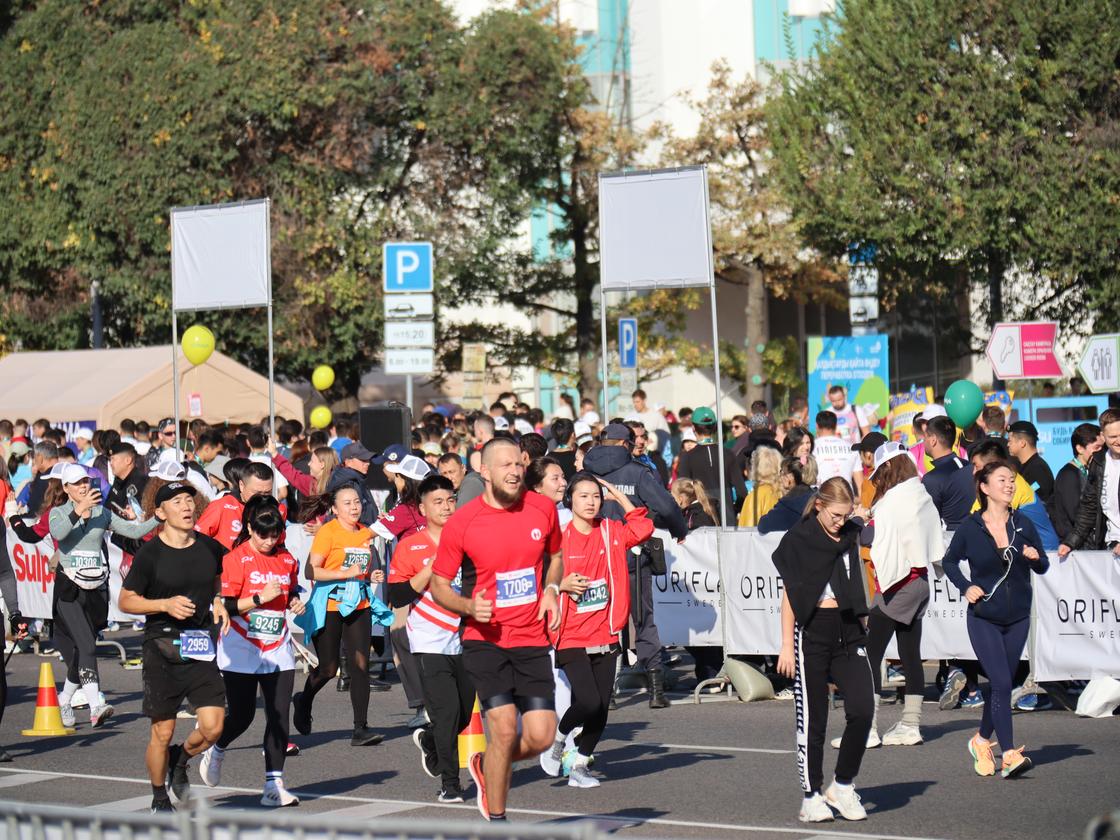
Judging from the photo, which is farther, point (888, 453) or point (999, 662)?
point (888, 453)

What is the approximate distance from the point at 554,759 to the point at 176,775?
2.14 meters

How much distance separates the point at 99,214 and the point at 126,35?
140 inches

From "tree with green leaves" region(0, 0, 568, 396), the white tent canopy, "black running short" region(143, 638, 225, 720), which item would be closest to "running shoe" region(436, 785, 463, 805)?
"black running short" region(143, 638, 225, 720)

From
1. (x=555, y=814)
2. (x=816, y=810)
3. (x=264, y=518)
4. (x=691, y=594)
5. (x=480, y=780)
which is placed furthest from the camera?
(x=691, y=594)

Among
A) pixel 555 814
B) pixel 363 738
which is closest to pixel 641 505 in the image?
pixel 363 738

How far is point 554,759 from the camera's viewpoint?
10180mm

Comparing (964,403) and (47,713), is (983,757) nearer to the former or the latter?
(47,713)

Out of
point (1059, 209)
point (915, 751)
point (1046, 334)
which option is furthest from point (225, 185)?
point (915, 751)

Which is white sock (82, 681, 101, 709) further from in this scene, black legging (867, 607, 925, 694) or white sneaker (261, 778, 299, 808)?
black legging (867, 607, 925, 694)

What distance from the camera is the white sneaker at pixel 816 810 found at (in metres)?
8.62

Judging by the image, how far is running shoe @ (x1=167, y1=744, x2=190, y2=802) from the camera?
9.17 metres

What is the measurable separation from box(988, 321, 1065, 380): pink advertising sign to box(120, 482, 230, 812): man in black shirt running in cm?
1394

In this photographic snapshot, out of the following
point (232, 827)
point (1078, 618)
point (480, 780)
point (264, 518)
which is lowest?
point (480, 780)

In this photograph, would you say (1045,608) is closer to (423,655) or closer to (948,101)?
(423,655)
